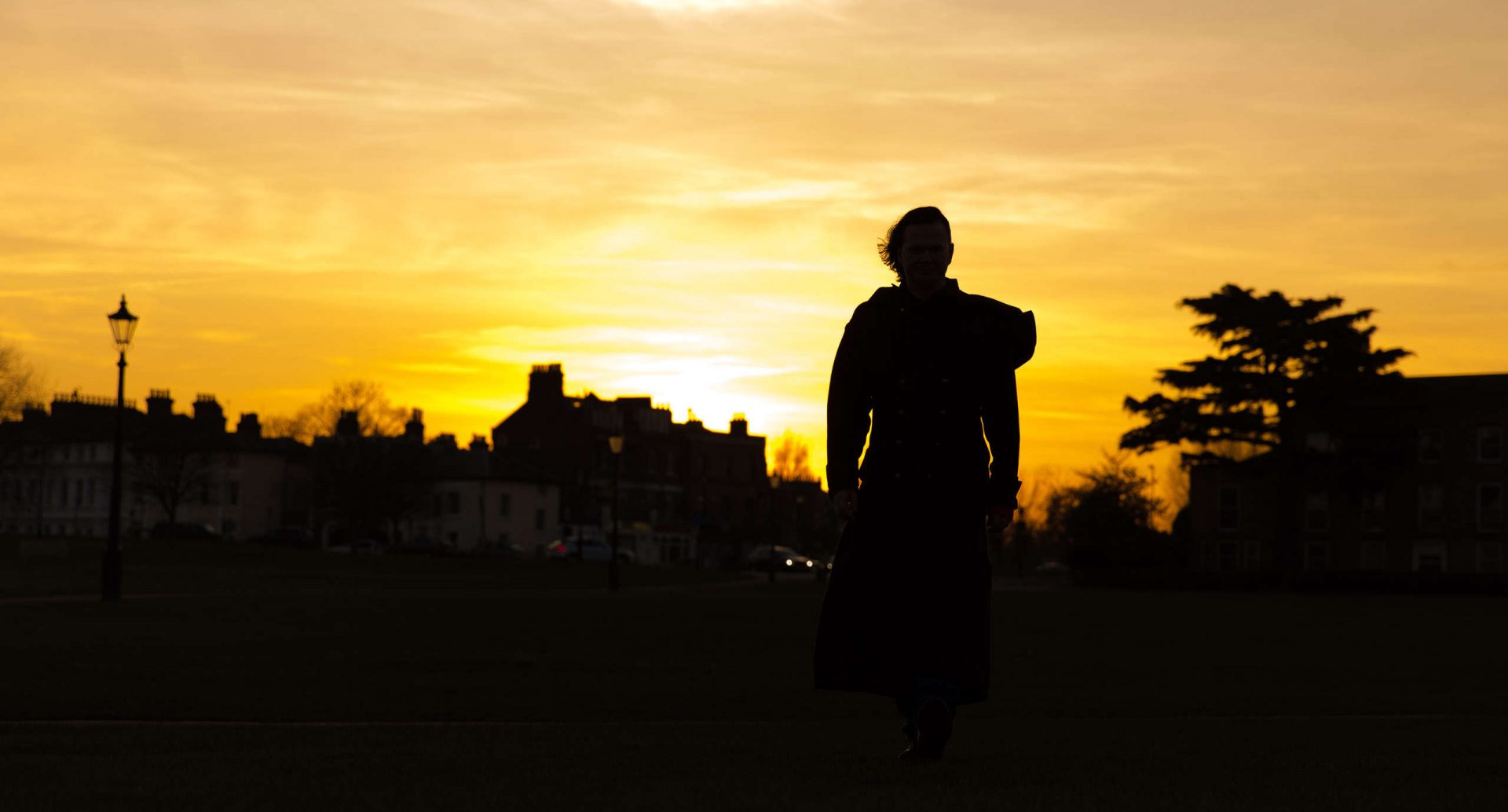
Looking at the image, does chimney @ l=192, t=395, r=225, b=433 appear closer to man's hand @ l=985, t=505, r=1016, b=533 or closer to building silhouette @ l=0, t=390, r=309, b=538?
building silhouette @ l=0, t=390, r=309, b=538

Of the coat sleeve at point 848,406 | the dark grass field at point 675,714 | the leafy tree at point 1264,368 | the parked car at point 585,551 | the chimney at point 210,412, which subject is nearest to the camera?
the dark grass field at point 675,714

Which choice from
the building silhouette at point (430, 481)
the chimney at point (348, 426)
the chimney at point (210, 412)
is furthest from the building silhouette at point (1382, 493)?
the chimney at point (210, 412)

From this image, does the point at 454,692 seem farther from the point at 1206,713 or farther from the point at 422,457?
the point at 422,457

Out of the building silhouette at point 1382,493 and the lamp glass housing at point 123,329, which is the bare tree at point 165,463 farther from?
the lamp glass housing at point 123,329

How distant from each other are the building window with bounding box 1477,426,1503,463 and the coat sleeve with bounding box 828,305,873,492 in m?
83.4

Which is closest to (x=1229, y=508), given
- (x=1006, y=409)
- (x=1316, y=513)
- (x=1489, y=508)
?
(x=1316, y=513)

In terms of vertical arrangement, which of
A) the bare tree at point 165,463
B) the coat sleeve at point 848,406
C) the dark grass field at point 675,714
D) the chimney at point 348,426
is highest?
the chimney at point 348,426

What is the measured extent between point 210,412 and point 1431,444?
80.5 m

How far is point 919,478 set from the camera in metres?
7.79

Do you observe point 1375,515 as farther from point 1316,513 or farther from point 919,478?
point 919,478

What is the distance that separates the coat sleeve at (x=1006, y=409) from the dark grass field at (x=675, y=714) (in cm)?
120

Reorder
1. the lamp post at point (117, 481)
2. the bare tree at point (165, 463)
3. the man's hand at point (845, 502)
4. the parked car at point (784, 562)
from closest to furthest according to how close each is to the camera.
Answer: the man's hand at point (845, 502)
the lamp post at point (117, 481)
the parked car at point (784, 562)
the bare tree at point (165, 463)

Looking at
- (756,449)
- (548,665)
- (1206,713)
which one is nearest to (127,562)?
(548,665)

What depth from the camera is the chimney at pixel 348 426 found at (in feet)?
335
